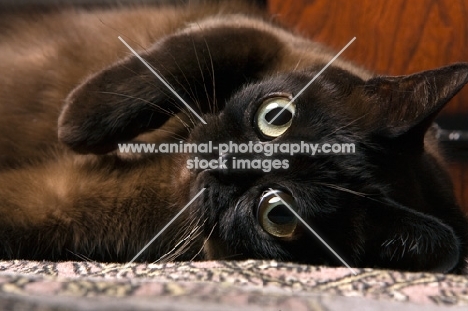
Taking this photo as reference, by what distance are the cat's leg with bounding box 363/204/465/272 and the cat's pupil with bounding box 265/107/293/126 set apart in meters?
0.20

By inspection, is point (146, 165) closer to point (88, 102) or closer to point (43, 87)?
point (88, 102)

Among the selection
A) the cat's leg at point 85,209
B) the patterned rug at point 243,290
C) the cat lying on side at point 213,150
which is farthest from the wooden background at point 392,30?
the patterned rug at point 243,290

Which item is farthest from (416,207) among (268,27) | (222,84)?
(268,27)

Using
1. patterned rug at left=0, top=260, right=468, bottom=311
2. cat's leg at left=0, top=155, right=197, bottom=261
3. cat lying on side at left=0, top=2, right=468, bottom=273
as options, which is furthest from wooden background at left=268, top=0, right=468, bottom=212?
patterned rug at left=0, top=260, right=468, bottom=311

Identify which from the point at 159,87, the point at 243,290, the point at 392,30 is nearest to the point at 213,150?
the point at 159,87

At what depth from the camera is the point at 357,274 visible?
0.63 metres

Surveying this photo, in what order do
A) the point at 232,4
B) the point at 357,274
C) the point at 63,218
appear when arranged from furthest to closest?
1. the point at 232,4
2. the point at 63,218
3. the point at 357,274

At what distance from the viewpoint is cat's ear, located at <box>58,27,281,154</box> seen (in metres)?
1.00

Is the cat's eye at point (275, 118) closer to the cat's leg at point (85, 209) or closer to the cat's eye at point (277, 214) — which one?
the cat's eye at point (277, 214)

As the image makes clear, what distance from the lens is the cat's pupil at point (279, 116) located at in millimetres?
863

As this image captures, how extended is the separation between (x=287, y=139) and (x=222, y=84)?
10.6 inches

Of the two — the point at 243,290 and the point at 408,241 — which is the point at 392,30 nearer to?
the point at 408,241

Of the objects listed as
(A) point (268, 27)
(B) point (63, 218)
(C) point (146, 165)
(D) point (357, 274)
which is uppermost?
(A) point (268, 27)

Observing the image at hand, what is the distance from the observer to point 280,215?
84 centimetres
